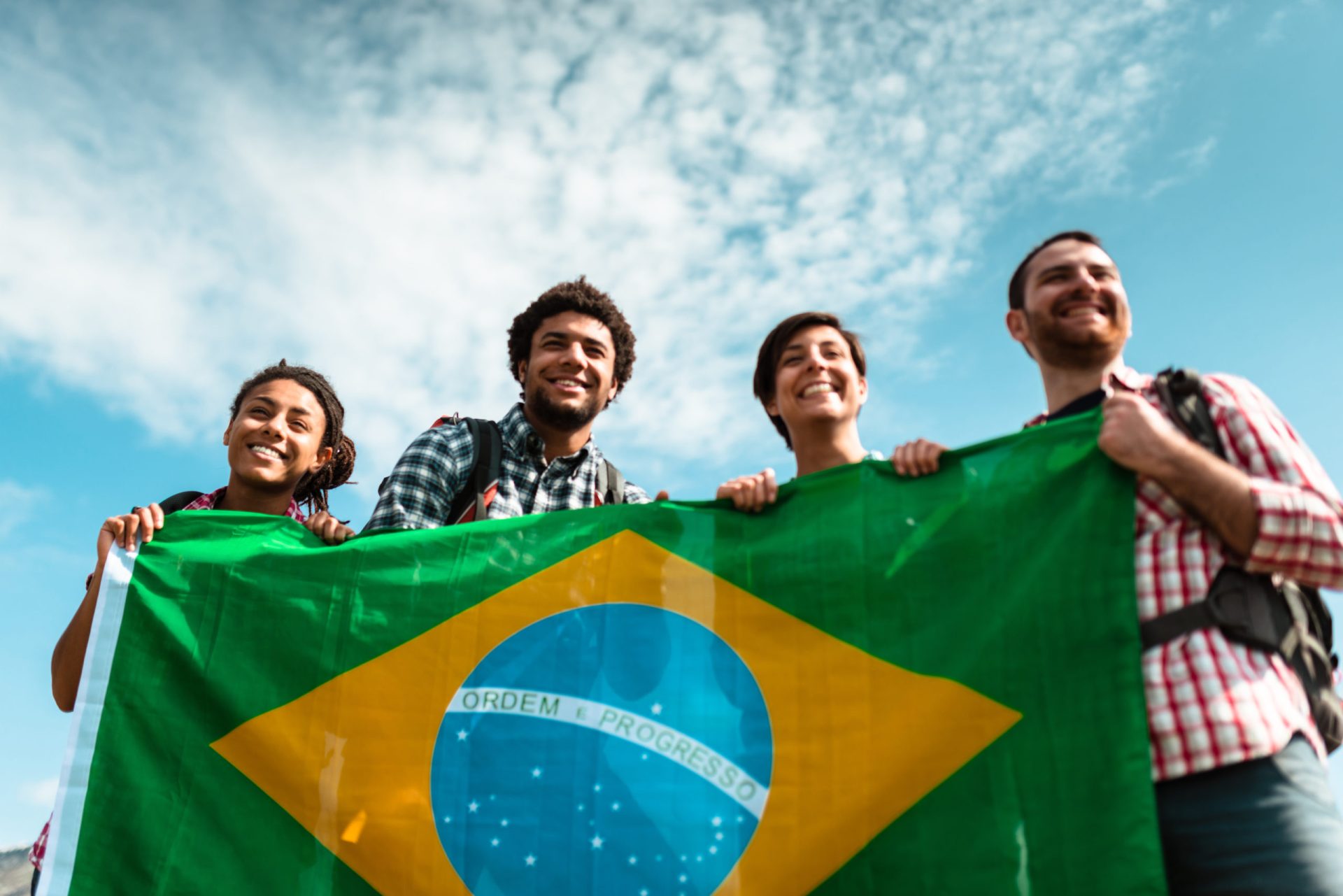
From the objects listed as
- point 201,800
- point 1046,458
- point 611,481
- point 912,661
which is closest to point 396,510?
point 611,481

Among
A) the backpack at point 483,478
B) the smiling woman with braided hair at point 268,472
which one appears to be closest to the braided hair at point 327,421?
the smiling woman with braided hair at point 268,472

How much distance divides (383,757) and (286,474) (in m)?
1.68

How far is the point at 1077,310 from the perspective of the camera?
11.2 feet

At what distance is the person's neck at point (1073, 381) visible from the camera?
11.3 feet

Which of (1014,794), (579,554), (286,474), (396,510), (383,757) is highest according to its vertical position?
(286,474)

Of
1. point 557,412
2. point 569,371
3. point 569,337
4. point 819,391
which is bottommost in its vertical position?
point 819,391

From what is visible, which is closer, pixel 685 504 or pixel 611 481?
pixel 685 504

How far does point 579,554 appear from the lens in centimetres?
379

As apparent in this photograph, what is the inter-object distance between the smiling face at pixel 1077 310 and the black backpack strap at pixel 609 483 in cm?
210

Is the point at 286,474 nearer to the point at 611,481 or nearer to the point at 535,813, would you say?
the point at 611,481

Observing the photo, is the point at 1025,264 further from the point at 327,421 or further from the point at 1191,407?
the point at 327,421

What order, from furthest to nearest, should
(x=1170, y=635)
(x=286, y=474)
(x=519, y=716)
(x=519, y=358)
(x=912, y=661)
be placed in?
1. (x=519, y=358)
2. (x=286, y=474)
3. (x=519, y=716)
4. (x=912, y=661)
5. (x=1170, y=635)

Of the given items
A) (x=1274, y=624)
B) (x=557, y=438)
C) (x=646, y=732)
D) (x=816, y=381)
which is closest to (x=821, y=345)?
(x=816, y=381)

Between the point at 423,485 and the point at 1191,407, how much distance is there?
10.3ft
